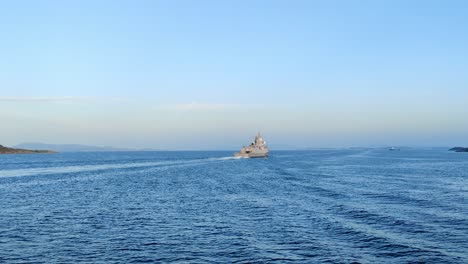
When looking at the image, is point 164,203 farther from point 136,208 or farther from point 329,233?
point 329,233

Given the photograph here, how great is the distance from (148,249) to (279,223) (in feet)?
48.7

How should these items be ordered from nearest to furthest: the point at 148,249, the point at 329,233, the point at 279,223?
1. the point at 148,249
2. the point at 329,233
3. the point at 279,223

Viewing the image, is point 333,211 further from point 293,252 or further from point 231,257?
point 231,257

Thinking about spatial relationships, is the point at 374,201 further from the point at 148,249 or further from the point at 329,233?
the point at 148,249

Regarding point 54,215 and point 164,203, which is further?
point 164,203

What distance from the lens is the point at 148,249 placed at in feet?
108

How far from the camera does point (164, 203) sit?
58.5 meters

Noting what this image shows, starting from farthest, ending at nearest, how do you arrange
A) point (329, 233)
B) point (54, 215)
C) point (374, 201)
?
point (374, 201) < point (54, 215) < point (329, 233)

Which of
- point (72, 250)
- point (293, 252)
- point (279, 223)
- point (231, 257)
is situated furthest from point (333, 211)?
point (72, 250)

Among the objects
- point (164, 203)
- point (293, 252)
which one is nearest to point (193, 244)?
point (293, 252)

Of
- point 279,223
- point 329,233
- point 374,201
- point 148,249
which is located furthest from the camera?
point 374,201

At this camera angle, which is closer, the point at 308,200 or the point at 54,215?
the point at 54,215

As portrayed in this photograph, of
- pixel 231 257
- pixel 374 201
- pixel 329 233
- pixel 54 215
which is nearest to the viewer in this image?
pixel 231 257

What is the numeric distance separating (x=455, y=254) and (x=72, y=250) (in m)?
27.6
